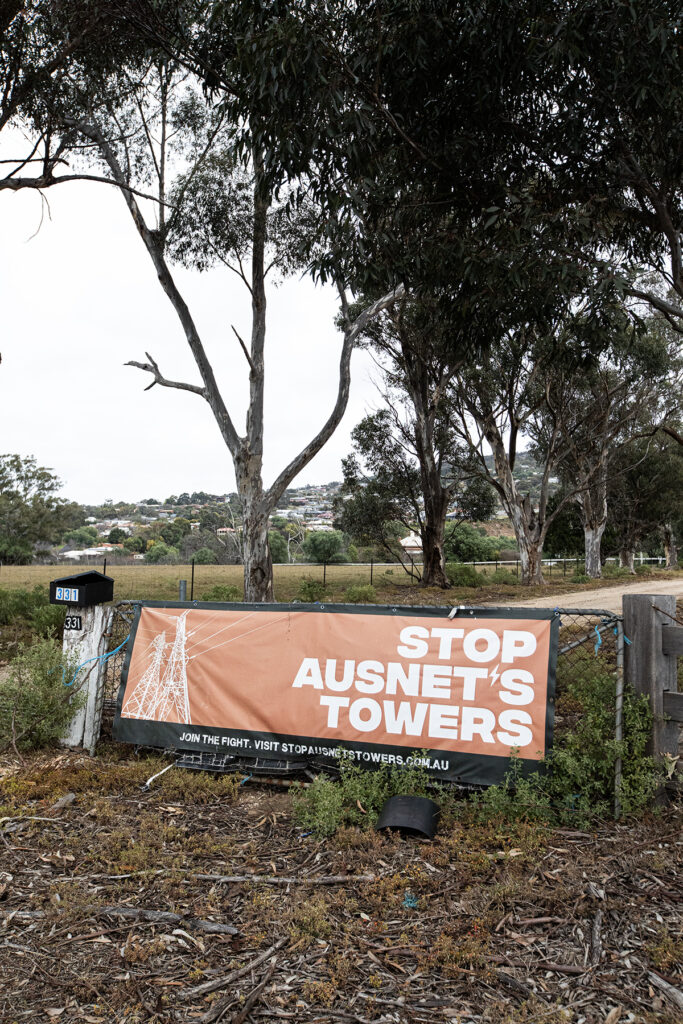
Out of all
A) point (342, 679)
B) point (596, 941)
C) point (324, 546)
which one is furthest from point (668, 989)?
point (324, 546)

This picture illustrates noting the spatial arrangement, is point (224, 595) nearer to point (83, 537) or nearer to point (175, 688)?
point (175, 688)

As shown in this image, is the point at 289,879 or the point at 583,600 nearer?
the point at 289,879

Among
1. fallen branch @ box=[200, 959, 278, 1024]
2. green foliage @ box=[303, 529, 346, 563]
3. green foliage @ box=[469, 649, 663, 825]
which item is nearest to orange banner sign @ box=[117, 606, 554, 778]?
green foliage @ box=[469, 649, 663, 825]

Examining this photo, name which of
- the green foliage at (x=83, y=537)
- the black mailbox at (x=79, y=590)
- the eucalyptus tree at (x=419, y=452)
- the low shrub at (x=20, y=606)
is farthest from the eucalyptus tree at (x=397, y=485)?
the green foliage at (x=83, y=537)

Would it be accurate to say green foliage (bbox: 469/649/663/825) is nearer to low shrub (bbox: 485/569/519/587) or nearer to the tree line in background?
the tree line in background

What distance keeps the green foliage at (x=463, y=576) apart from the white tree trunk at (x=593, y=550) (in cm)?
800

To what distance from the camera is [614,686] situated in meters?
4.70

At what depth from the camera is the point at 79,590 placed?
6102 millimetres

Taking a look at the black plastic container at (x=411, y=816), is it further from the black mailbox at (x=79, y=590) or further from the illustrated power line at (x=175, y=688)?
the black mailbox at (x=79, y=590)

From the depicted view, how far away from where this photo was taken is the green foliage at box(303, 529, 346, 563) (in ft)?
156

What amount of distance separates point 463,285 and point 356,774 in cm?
822

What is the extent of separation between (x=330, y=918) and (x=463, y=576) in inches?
918

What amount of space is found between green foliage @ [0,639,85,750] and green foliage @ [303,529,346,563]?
40017 mm

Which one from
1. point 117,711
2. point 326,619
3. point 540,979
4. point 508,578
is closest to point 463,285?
point 326,619
